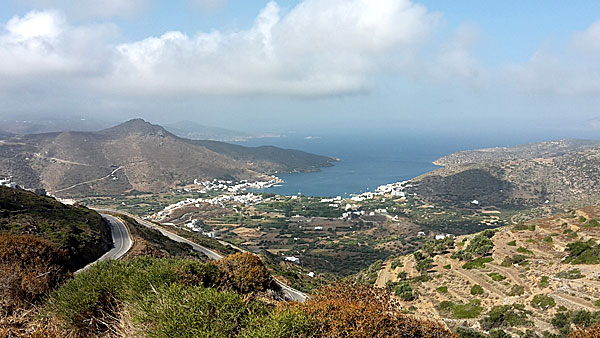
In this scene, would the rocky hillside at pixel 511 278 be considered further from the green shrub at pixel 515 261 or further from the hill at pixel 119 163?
the hill at pixel 119 163

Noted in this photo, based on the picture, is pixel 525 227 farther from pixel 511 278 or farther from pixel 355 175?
pixel 355 175

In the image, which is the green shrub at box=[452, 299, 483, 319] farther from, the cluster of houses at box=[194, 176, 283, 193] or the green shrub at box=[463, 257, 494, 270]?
the cluster of houses at box=[194, 176, 283, 193]

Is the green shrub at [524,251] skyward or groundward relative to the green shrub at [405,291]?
skyward

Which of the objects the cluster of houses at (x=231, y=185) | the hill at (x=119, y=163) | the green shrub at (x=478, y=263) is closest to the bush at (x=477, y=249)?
the green shrub at (x=478, y=263)

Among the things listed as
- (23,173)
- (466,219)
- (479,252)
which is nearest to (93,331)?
(479,252)

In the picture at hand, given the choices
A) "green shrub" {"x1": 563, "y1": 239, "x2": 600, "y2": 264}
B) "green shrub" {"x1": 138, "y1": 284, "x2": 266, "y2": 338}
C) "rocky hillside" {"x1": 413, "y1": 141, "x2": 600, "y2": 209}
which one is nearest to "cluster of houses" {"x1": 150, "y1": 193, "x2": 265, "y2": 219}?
"rocky hillside" {"x1": 413, "y1": 141, "x2": 600, "y2": 209}

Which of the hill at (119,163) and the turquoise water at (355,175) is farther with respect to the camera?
the turquoise water at (355,175)

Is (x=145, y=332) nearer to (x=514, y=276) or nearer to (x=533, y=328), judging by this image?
(x=533, y=328)
